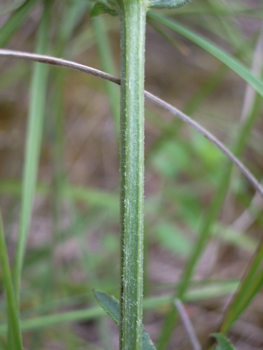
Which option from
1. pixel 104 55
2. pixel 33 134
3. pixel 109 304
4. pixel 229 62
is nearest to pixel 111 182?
pixel 104 55

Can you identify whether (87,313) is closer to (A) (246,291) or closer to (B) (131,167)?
(A) (246,291)

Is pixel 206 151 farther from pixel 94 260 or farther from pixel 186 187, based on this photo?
pixel 94 260

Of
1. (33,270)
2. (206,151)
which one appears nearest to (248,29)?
(206,151)

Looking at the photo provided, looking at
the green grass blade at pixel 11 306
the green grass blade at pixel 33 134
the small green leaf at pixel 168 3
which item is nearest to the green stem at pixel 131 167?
the small green leaf at pixel 168 3

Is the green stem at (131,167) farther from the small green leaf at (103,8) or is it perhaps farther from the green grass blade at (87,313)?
the green grass blade at (87,313)

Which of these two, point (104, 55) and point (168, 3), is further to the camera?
point (104, 55)

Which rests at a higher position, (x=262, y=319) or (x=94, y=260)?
(x=94, y=260)

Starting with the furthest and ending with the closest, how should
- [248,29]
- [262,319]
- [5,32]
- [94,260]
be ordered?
[248,29], [94,260], [262,319], [5,32]

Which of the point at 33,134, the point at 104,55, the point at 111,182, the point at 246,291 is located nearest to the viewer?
the point at 246,291
